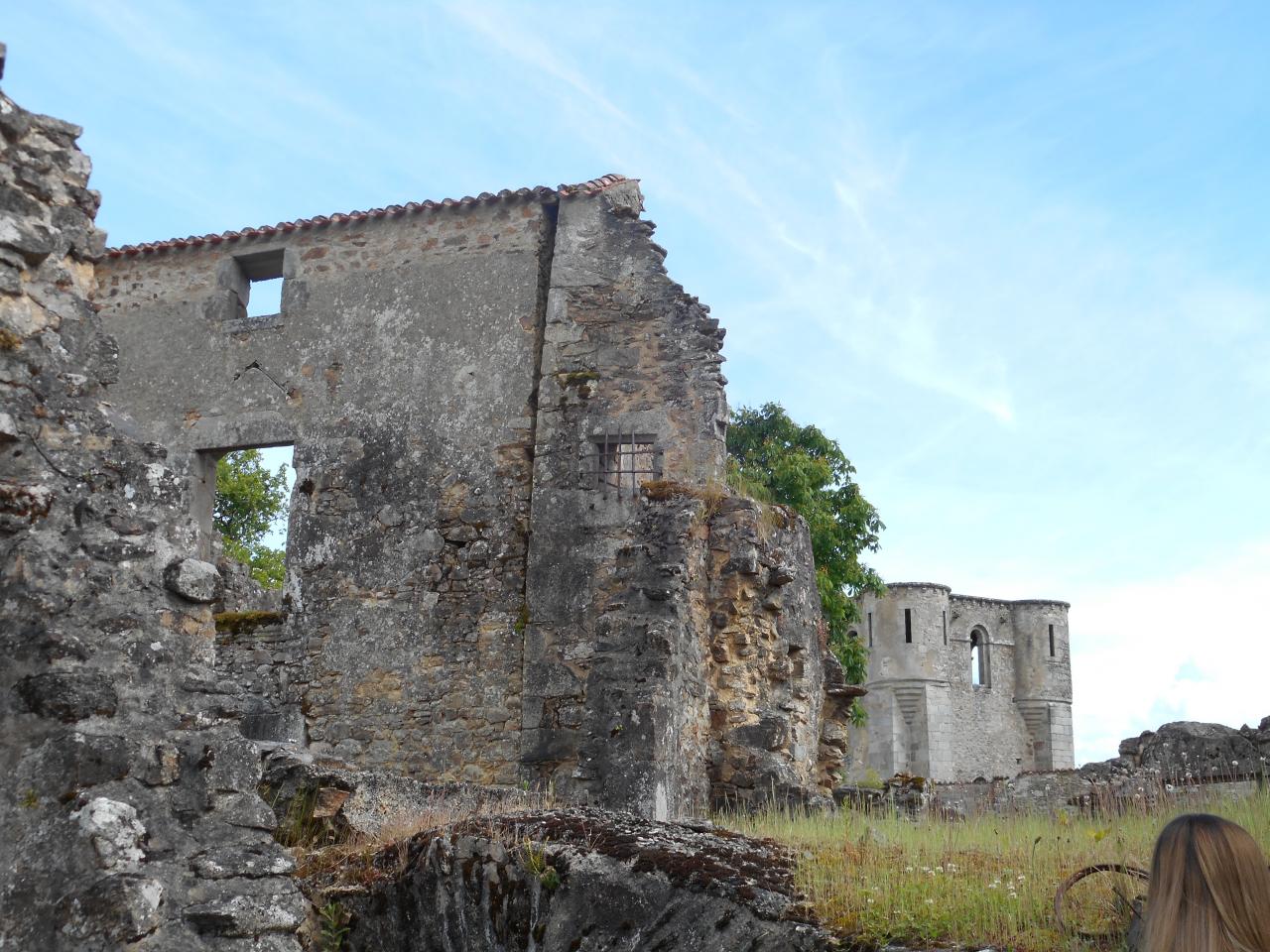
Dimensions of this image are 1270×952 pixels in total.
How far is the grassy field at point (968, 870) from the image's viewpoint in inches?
220

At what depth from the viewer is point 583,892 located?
585 cm

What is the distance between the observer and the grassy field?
5586 mm

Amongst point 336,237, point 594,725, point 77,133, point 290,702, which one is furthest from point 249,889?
point 336,237

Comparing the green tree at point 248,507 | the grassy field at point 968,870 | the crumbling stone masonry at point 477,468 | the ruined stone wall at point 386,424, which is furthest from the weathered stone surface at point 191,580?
the green tree at point 248,507

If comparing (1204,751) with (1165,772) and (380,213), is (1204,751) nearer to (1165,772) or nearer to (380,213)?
(1165,772)

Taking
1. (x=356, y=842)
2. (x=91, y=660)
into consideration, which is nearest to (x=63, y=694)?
A: (x=91, y=660)

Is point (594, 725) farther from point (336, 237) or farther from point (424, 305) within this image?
point (336, 237)

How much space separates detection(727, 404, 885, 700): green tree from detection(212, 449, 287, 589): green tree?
1142 cm

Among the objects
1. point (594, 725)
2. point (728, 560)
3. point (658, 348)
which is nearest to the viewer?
point (594, 725)

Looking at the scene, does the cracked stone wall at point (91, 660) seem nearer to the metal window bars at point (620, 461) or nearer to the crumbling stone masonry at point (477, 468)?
the crumbling stone masonry at point (477, 468)

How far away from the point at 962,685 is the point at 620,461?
120ft

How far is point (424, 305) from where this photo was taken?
1480cm

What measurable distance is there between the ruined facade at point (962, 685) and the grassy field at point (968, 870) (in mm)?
35946

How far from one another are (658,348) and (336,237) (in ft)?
13.4
